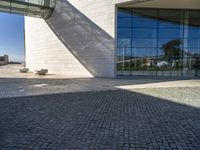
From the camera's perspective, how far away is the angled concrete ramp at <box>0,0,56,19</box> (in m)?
25.4

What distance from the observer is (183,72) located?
25.7 metres

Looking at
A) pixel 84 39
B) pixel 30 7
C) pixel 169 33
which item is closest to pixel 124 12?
pixel 84 39

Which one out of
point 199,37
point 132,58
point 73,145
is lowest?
point 73,145

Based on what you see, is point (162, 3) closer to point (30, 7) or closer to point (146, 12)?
A: point (146, 12)

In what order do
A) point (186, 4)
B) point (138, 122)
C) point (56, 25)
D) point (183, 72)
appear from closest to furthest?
point (138, 122) < point (186, 4) < point (183, 72) < point (56, 25)

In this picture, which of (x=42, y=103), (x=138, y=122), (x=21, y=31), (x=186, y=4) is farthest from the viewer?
(x=21, y=31)

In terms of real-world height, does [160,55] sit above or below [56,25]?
below

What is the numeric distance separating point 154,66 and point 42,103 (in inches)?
696

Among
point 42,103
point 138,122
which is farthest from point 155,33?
point 138,122

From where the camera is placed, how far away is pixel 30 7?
2738 centimetres

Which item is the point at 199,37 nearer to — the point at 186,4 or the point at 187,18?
the point at 187,18

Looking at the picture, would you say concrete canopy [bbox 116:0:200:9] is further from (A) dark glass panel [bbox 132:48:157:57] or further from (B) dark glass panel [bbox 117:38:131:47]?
(A) dark glass panel [bbox 132:48:157:57]

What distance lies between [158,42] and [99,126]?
2052 cm

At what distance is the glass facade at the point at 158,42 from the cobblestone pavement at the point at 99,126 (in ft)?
51.8
